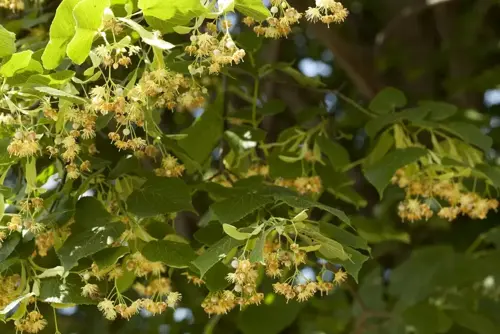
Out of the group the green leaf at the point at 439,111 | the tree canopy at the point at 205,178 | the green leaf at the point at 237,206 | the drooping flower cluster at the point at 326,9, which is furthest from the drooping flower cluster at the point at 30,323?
the green leaf at the point at 439,111

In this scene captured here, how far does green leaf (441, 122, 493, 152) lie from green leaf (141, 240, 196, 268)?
1.53 ft

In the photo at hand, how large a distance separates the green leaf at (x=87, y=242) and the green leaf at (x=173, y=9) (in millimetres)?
245

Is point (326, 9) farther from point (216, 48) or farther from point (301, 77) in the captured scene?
point (301, 77)

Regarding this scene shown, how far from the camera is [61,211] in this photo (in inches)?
37.0

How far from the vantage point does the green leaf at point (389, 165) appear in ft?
3.59

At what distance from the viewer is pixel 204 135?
123 centimetres

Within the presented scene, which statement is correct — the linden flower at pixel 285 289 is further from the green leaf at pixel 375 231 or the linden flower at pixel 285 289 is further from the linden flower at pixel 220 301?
the green leaf at pixel 375 231

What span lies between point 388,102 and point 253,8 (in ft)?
1.75

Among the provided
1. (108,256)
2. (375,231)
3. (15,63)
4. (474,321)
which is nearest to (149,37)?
(15,63)

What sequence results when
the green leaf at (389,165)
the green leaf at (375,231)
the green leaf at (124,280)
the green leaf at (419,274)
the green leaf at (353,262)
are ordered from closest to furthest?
the green leaf at (353,262) < the green leaf at (124,280) < the green leaf at (389,165) < the green leaf at (375,231) < the green leaf at (419,274)

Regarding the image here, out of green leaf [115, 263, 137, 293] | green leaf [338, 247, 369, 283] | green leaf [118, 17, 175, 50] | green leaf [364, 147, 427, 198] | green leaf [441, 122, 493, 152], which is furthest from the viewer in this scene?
green leaf [441, 122, 493, 152]

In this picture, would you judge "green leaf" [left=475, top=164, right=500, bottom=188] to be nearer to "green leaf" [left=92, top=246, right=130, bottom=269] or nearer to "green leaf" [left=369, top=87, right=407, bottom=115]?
"green leaf" [left=369, top=87, right=407, bottom=115]

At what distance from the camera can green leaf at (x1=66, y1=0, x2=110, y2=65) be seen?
784 mm

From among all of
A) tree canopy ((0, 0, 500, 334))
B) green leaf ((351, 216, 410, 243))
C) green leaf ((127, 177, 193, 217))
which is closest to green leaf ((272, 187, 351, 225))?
tree canopy ((0, 0, 500, 334))
